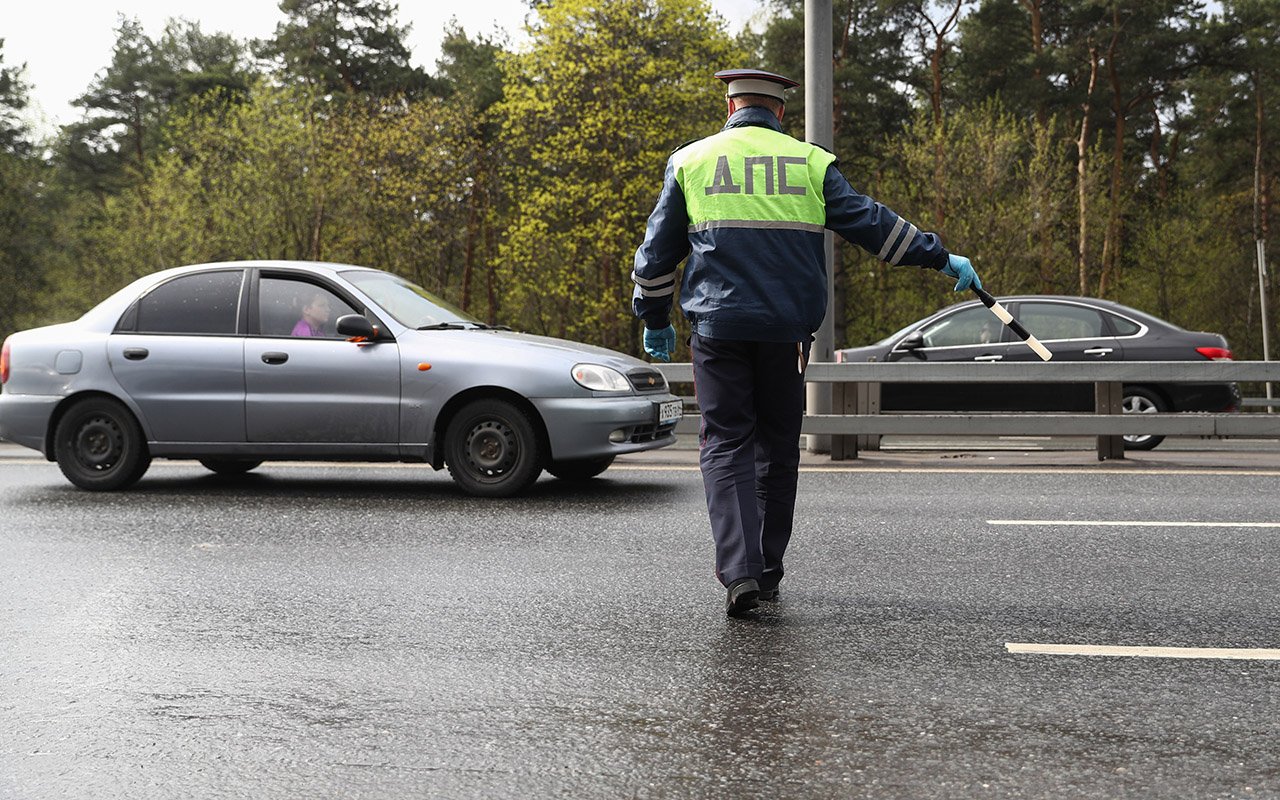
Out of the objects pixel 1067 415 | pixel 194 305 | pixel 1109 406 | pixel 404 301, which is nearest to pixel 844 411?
pixel 1067 415

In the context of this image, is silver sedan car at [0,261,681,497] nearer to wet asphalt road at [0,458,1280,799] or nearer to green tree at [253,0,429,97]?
wet asphalt road at [0,458,1280,799]

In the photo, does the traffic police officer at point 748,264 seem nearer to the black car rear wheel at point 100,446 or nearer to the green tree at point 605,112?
the black car rear wheel at point 100,446

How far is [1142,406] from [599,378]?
23.0ft

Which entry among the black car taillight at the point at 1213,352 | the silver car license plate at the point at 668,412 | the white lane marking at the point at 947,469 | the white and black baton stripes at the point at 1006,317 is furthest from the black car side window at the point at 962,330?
the white and black baton stripes at the point at 1006,317

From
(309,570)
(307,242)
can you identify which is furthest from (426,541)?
(307,242)

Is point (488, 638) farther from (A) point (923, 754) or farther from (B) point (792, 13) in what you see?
(B) point (792, 13)

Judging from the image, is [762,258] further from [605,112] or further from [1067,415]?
[605,112]

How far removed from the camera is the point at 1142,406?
13.5m

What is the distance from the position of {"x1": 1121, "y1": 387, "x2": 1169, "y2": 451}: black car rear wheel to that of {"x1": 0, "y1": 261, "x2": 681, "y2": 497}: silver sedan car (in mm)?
6008

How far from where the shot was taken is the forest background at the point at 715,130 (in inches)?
1389

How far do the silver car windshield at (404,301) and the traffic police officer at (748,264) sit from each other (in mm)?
4354

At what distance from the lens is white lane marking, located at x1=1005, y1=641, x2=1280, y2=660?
4.54 metres

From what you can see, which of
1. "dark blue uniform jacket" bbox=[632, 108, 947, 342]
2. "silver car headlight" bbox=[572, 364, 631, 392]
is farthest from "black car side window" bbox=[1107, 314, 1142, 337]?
"dark blue uniform jacket" bbox=[632, 108, 947, 342]

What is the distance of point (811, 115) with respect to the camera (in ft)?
40.3
